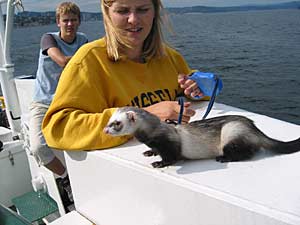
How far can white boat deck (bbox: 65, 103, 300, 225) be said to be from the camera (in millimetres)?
912

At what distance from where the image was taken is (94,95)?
1.40m

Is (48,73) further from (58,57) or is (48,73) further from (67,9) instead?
(67,9)

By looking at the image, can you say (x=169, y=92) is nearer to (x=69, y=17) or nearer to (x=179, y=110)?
(x=179, y=110)

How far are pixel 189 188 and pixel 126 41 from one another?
76 cm

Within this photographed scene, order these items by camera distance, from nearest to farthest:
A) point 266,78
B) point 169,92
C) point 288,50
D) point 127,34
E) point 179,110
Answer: point 179,110 → point 127,34 → point 169,92 → point 266,78 → point 288,50

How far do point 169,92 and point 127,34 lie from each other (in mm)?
341

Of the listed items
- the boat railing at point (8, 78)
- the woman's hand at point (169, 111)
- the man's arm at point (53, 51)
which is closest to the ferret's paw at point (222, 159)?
the woman's hand at point (169, 111)

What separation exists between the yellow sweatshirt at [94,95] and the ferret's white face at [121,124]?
Answer: 0.09 m

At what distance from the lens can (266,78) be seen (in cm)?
1111

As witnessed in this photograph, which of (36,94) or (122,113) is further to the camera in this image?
(36,94)

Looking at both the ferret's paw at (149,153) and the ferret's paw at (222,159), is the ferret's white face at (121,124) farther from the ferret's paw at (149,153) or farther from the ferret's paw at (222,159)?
the ferret's paw at (222,159)

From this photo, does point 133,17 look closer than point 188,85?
Yes

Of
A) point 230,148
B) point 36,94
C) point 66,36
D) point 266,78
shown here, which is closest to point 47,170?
point 36,94

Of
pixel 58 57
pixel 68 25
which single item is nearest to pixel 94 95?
pixel 58 57
